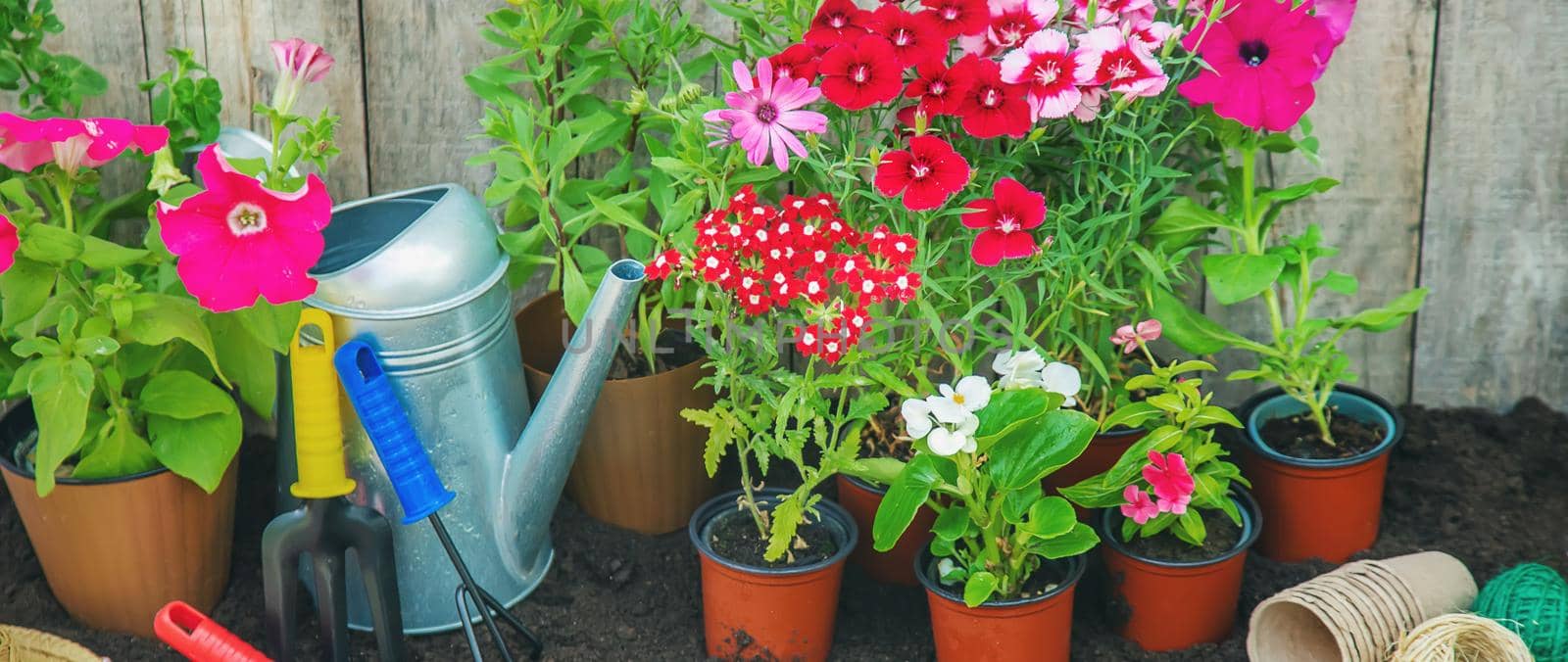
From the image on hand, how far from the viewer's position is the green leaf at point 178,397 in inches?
61.2

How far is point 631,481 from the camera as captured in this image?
6.02 ft

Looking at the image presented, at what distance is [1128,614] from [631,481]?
67cm

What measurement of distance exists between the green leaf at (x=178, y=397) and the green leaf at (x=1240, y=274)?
47.6 inches

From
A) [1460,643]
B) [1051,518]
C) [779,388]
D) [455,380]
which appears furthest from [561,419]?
[1460,643]

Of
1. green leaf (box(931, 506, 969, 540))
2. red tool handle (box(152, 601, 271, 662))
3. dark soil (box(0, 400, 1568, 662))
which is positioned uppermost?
green leaf (box(931, 506, 969, 540))

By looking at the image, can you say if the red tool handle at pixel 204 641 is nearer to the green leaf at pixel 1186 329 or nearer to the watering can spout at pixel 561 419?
the watering can spout at pixel 561 419

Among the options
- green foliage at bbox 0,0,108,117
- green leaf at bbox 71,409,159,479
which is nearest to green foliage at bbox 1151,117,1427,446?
green leaf at bbox 71,409,159,479

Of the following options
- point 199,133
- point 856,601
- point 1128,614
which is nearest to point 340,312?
point 199,133

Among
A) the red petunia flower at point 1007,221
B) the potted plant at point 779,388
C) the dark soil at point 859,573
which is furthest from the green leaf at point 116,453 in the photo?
the red petunia flower at point 1007,221

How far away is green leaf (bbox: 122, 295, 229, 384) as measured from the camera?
1.45 meters

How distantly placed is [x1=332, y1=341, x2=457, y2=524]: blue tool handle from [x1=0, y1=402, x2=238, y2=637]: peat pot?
276 mm

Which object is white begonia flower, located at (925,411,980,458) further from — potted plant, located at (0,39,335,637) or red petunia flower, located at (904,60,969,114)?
potted plant, located at (0,39,335,637)

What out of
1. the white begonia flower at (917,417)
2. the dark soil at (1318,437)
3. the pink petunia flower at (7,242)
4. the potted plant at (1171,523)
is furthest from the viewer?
the dark soil at (1318,437)

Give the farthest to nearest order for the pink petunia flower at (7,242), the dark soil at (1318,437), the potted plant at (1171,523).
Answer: the dark soil at (1318,437) → the potted plant at (1171,523) → the pink petunia flower at (7,242)
